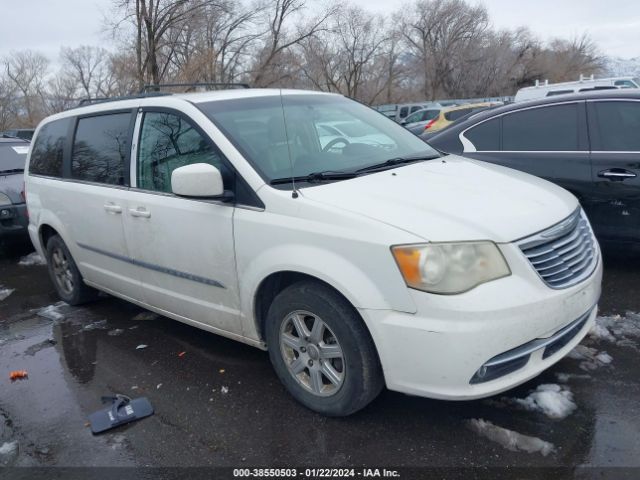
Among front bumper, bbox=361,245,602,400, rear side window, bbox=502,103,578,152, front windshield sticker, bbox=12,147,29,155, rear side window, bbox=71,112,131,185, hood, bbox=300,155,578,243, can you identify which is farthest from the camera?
front windshield sticker, bbox=12,147,29,155

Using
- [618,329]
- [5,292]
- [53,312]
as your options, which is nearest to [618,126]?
[618,329]

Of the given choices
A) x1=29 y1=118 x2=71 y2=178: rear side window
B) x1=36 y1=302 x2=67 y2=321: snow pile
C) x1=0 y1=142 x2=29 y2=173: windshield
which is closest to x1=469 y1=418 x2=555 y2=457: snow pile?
x1=36 y1=302 x2=67 y2=321: snow pile

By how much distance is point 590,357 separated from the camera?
11.1 ft

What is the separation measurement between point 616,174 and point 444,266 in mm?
2810

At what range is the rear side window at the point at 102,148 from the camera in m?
3.96

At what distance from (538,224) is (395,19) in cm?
5549

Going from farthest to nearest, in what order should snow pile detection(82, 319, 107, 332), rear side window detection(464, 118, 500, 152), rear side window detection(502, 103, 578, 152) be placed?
rear side window detection(464, 118, 500, 152), rear side window detection(502, 103, 578, 152), snow pile detection(82, 319, 107, 332)

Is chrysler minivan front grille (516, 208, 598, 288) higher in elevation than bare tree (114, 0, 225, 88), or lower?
lower

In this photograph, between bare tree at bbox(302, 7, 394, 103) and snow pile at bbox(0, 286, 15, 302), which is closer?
snow pile at bbox(0, 286, 15, 302)

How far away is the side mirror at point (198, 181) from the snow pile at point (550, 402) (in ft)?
6.57

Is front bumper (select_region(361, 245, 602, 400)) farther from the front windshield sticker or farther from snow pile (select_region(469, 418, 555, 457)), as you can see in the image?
the front windshield sticker

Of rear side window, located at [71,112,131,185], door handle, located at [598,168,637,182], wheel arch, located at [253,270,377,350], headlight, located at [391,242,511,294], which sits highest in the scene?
rear side window, located at [71,112,131,185]

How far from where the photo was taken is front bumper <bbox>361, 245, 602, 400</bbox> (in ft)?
7.86

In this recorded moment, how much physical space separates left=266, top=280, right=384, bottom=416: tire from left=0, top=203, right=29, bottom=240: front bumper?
5274 millimetres
